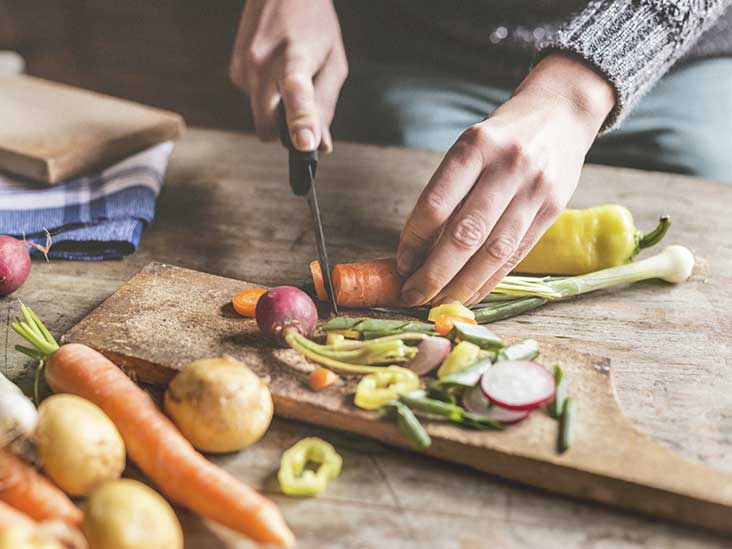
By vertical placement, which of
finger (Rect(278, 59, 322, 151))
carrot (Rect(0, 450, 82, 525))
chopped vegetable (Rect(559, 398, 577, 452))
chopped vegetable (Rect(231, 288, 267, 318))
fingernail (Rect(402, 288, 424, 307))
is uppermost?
finger (Rect(278, 59, 322, 151))

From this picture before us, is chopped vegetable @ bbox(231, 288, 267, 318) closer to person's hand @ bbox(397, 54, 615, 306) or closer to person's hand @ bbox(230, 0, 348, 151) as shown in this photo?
person's hand @ bbox(397, 54, 615, 306)

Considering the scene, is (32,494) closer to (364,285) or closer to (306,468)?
(306,468)

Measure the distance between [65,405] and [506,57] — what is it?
1.89 metres

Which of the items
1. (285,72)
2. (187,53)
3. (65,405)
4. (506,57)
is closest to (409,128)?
(506,57)

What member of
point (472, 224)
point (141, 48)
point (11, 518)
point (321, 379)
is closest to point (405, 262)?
point (472, 224)

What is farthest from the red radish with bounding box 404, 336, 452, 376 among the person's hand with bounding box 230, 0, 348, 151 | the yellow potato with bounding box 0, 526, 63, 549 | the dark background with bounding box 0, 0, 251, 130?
the dark background with bounding box 0, 0, 251, 130

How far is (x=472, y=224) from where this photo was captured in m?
1.57

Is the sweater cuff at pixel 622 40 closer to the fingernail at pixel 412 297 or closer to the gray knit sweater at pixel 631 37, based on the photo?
the gray knit sweater at pixel 631 37

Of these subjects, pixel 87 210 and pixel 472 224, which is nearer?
pixel 472 224

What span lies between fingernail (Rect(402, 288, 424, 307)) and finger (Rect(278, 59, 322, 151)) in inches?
15.9

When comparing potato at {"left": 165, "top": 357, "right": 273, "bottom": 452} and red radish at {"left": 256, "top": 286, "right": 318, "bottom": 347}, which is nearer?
potato at {"left": 165, "top": 357, "right": 273, "bottom": 452}

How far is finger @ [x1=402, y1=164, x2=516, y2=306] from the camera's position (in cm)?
157

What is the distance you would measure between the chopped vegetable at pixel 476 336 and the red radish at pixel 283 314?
293mm

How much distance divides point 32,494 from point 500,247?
3.29 feet
